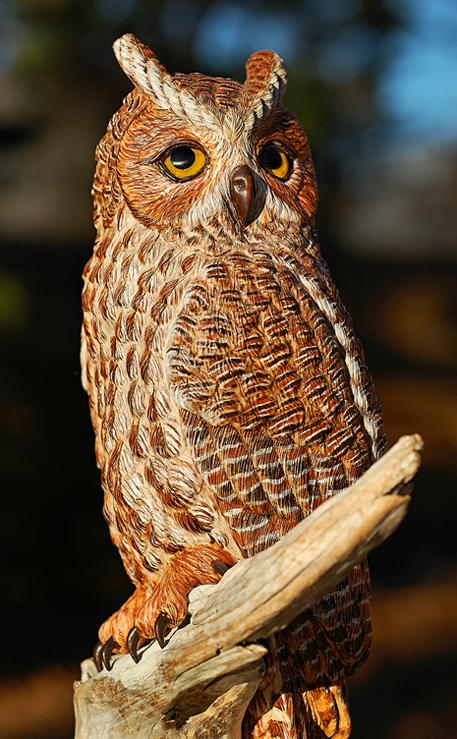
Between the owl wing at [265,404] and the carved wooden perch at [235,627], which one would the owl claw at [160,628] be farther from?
the owl wing at [265,404]

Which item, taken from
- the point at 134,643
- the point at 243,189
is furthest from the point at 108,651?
the point at 243,189

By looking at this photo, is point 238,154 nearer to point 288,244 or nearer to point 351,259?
point 288,244

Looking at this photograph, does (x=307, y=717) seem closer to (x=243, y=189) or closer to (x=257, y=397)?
(x=257, y=397)

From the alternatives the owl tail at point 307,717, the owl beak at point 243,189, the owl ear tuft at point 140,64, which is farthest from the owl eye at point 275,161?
the owl tail at point 307,717

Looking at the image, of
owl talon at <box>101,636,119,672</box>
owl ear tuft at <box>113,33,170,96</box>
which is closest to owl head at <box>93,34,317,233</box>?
owl ear tuft at <box>113,33,170,96</box>

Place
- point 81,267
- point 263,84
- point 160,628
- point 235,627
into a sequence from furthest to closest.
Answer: point 81,267, point 263,84, point 160,628, point 235,627

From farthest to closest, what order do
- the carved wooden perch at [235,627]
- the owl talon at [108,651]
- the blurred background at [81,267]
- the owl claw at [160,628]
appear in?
1. the blurred background at [81,267]
2. the owl talon at [108,651]
3. the owl claw at [160,628]
4. the carved wooden perch at [235,627]
